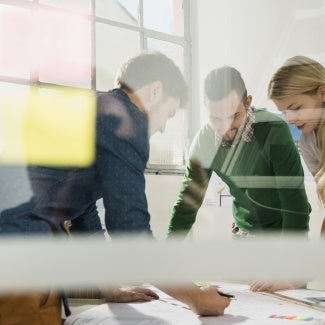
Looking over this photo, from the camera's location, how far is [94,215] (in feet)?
2.50

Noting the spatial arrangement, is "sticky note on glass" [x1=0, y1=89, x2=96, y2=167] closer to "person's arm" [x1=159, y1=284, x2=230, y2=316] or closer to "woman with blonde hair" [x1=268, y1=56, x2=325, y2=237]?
"person's arm" [x1=159, y1=284, x2=230, y2=316]

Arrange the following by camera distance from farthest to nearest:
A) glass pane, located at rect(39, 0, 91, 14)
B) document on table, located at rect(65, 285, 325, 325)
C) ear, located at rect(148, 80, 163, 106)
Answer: glass pane, located at rect(39, 0, 91, 14) → ear, located at rect(148, 80, 163, 106) → document on table, located at rect(65, 285, 325, 325)

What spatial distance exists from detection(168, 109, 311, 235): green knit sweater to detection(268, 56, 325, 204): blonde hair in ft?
0.22

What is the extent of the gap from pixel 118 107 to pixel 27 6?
0.40 metres

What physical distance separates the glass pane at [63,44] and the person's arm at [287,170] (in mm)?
537

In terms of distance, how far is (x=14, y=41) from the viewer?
0.85m

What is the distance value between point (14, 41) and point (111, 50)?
0.21 m

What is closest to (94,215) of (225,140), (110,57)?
(110,57)

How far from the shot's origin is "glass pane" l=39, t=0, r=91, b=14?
3.05 ft

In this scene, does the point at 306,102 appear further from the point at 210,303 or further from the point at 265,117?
the point at 210,303

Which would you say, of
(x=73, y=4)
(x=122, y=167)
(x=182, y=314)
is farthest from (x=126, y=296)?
(x=73, y=4)

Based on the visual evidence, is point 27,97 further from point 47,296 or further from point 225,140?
point 225,140

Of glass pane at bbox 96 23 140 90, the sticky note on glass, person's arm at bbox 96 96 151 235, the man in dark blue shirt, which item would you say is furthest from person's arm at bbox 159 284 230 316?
glass pane at bbox 96 23 140 90

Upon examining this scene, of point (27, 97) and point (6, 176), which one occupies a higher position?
point (27, 97)
